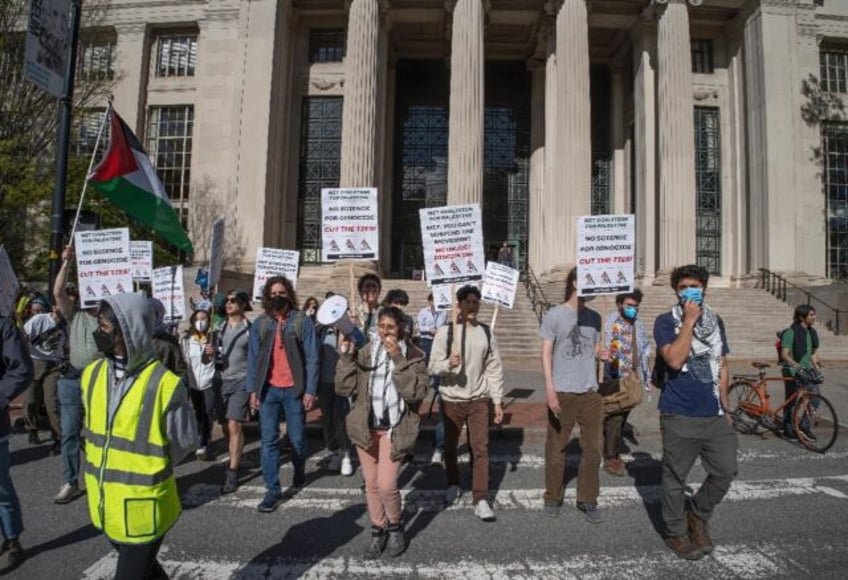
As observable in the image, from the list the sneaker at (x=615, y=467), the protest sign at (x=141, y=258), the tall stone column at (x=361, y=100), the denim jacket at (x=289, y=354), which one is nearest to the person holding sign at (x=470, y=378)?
the denim jacket at (x=289, y=354)

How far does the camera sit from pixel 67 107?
7.83 m

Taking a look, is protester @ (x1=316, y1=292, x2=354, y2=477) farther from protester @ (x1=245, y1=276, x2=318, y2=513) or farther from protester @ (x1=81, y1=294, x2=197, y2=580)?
protester @ (x1=81, y1=294, x2=197, y2=580)

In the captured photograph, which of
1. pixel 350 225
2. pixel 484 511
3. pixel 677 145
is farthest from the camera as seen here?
pixel 677 145

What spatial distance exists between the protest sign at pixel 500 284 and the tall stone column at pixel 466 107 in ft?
37.5

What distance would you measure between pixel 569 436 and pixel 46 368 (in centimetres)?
704

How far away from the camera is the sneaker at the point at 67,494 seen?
493 cm

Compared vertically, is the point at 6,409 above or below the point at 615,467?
above

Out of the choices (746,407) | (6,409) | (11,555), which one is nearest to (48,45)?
(6,409)

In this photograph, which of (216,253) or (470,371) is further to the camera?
Answer: (216,253)

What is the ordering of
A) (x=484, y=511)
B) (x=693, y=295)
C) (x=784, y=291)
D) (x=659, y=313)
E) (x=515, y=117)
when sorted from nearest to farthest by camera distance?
(x=693, y=295) → (x=484, y=511) → (x=659, y=313) → (x=784, y=291) → (x=515, y=117)

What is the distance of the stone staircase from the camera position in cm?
1636

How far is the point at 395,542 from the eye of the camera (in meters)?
3.88

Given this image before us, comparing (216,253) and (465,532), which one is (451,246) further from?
(216,253)

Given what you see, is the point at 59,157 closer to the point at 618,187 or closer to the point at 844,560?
the point at 844,560
